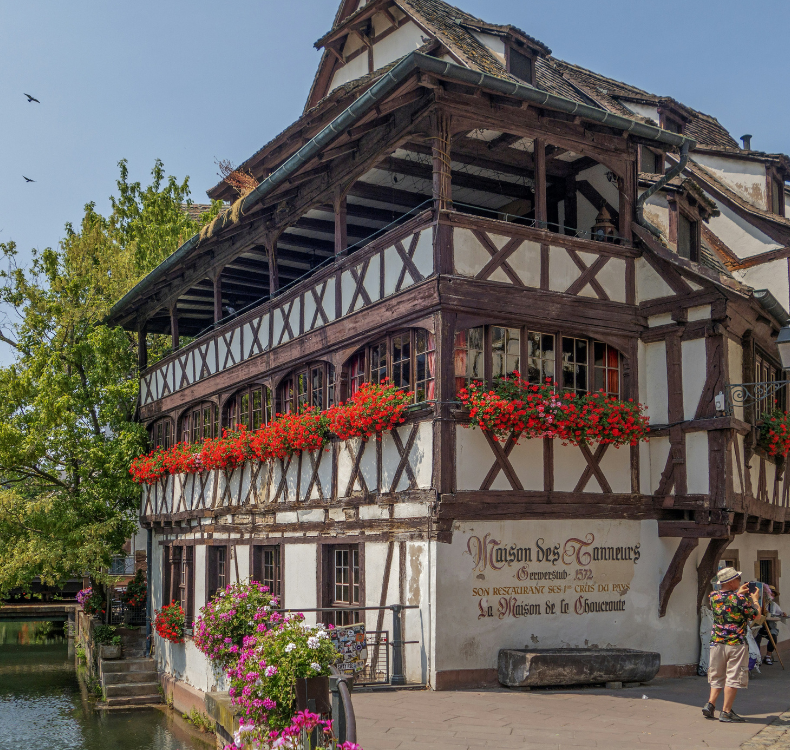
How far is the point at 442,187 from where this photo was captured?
496 inches

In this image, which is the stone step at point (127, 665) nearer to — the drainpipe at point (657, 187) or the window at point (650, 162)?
the drainpipe at point (657, 187)

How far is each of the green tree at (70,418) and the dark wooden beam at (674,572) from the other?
14419 mm

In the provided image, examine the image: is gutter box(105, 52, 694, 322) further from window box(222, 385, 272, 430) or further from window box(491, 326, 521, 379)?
window box(222, 385, 272, 430)

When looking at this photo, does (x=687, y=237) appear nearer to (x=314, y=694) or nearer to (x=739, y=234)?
(x=739, y=234)

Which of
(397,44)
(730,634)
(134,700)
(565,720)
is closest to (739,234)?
(397,44)

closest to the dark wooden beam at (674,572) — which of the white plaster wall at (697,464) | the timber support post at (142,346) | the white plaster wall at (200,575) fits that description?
the white plaster wall at (697,464)

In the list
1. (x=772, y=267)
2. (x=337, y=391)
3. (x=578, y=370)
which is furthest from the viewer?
(x=772, y=267)

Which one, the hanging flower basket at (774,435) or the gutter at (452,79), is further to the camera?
the hanging flower basket at (774,435)

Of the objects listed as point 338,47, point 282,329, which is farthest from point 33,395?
point 338,47

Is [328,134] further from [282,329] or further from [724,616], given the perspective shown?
[724,616]

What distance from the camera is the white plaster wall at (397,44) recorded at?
16.4 metres

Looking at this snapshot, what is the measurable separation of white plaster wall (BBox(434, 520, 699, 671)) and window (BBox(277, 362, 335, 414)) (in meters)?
4.25

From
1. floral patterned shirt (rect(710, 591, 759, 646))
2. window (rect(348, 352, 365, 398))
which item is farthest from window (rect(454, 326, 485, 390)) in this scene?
floral patterned shirt (rect(710, 591, 759, 646))

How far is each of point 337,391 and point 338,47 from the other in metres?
7.46
